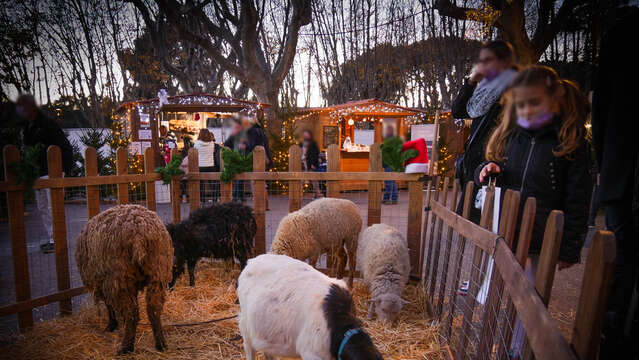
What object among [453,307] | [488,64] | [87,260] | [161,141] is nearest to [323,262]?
[453,307]

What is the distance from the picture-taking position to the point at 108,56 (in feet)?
6.55

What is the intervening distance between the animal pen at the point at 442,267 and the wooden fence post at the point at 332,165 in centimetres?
1

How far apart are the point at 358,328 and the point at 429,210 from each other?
2.38m

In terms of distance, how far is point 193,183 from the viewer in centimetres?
457

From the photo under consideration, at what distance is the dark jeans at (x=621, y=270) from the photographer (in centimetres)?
128

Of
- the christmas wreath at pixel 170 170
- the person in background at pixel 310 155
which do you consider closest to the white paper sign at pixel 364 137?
the person in background at pixel 310 155

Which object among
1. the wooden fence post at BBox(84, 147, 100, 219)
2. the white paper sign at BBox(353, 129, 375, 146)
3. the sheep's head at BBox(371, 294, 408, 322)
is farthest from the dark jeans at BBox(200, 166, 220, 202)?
the white paper sign at BBox(353, 129, 375, 146)

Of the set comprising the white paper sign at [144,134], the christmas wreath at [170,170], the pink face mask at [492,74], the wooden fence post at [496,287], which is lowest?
the wooden fence post at [496,287]

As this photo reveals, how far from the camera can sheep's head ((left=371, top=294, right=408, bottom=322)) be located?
3109 mm

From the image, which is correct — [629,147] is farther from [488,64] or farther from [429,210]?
→ [429,210]

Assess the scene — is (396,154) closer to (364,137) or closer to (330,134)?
(330,134)

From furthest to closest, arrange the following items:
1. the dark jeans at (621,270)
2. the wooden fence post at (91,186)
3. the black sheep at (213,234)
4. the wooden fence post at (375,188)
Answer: the wooden fence post at (375,188) < the black sheep at (213,234) < the wooden fence post at (91,186) < the dark jeans at (621,270)

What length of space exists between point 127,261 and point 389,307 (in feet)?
7.72

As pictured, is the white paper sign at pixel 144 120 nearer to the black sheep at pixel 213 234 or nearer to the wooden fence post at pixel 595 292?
the black sheep at pixel 213 234
